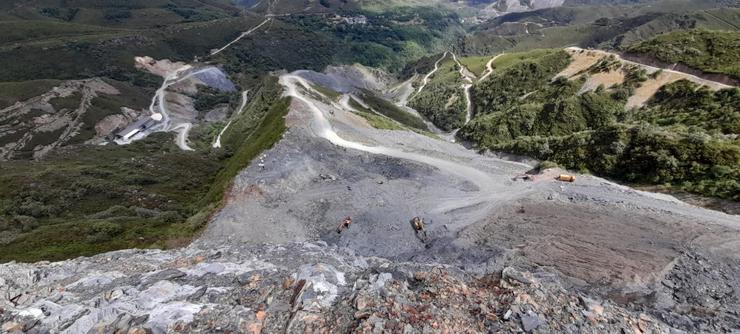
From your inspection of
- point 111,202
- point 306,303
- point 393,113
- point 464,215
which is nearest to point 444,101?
point 393,113

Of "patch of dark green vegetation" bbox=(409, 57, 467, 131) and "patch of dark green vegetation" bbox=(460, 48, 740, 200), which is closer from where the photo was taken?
"patch of dark green vegetation" bbox=(460, 48, 740, 200)

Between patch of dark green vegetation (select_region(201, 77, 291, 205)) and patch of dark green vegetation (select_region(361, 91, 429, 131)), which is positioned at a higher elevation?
patch of dark green vegetation (select_region(201, 77, 291, 205))

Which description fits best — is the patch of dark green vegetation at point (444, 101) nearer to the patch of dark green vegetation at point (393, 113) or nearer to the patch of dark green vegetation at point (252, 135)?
the patch of dark green vegetation at point (393, 113)

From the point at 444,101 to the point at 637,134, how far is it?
3520 inches

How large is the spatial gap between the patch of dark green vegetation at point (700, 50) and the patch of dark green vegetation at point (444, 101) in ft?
153

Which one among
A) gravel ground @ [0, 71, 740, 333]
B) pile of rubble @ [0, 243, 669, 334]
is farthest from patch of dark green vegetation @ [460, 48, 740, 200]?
pile of rubble @ [0, 243, 669, 334]

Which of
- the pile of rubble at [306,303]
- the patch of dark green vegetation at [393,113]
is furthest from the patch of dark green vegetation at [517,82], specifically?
the pile of rubble at [306,303]

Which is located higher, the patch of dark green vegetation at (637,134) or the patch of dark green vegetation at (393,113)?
the patch of dark green vegetation at (637,134)

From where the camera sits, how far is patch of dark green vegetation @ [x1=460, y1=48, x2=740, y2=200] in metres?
37.9

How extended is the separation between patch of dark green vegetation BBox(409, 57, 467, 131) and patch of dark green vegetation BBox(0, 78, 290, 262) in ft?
191

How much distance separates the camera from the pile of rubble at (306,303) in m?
17.5

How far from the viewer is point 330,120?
66.3 metres

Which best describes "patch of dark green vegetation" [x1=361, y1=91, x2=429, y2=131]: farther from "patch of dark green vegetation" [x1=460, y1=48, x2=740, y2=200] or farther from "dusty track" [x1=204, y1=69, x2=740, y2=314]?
"dusty track" [x1=204, y1=69, x2=740, y2=314]

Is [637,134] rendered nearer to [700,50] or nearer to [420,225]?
[420,225]
